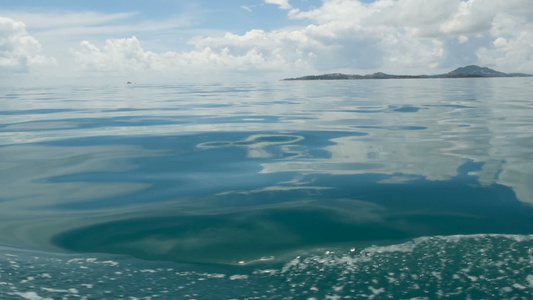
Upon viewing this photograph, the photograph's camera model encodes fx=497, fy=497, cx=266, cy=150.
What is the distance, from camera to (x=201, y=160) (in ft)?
37.3

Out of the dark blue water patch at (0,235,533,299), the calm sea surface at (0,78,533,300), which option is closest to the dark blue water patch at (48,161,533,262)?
the calm sea surface at (0,78,533,300)

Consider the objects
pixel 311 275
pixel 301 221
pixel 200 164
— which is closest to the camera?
pixel 311 275

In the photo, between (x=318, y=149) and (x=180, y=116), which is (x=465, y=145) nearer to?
(x=318, y=149)

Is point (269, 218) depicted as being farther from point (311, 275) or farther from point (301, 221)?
point (311, 275)

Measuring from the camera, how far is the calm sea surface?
4.89 metres

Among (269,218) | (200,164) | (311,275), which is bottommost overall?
(311,275)

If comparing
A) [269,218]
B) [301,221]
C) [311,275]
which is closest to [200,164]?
[269,218]

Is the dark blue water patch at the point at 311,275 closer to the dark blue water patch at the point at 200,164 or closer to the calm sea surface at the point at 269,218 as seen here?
the calm sea surface at the point at 269,218

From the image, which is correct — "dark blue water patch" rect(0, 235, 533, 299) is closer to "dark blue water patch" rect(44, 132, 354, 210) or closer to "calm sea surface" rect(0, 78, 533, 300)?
"calm sea surface" rect(0, 78, 533, 300)

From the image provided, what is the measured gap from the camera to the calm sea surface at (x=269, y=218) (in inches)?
193

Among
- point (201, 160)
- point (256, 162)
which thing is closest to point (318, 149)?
point (256, 162)

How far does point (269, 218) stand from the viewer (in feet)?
22.9

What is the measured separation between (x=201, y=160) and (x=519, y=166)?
674 cm

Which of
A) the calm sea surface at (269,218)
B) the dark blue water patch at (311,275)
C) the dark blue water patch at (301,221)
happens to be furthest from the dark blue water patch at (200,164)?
the dark blue water patch at (311,275)
